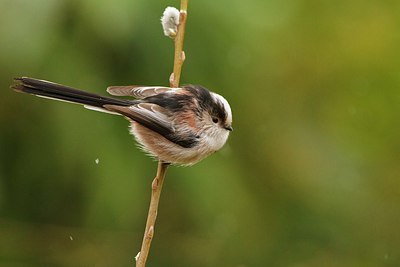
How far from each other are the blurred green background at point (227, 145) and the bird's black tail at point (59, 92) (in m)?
1.04

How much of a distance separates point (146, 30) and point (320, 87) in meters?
0.99

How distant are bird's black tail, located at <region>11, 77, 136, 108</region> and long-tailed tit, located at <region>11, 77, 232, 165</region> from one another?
0.08 metres

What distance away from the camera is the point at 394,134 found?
4.88m

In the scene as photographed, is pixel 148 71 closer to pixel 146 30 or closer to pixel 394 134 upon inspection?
pixel 146 30

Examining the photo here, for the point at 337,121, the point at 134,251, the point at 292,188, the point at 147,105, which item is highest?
the point at 147,105

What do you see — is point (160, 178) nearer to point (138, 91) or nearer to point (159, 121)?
point (159, 121)

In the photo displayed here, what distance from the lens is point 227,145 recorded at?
4.62m

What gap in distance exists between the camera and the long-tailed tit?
10.7 ft

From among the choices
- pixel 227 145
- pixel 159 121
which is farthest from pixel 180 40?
pixel 227 145

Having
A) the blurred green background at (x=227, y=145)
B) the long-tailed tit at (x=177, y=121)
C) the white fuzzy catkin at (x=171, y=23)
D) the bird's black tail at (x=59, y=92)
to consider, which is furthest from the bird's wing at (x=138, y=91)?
the blurred green background at (x=227, y=145)

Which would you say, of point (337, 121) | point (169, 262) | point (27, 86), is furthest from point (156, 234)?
point (27, 86)

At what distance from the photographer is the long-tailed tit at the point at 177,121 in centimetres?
327

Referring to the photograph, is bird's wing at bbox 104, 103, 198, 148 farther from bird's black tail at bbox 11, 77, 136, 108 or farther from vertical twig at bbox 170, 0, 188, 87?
vertical twig at bbox 170, 0, 188, 87

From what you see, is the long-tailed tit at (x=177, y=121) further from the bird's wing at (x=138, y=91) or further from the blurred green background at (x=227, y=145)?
the blurred green background at (x=227, y=145)
